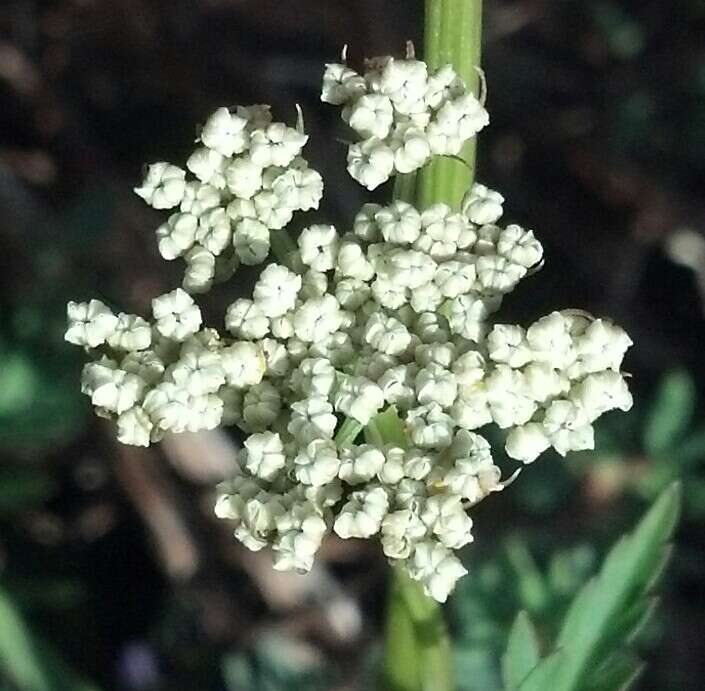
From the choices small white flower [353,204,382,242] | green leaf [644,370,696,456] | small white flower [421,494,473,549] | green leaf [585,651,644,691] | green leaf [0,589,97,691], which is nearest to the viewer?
small white flower [421,494,473,549]

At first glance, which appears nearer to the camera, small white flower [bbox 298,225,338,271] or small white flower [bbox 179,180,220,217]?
small white flower [bbox 298,225,338,271]

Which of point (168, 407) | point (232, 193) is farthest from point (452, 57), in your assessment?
point (168, 407)

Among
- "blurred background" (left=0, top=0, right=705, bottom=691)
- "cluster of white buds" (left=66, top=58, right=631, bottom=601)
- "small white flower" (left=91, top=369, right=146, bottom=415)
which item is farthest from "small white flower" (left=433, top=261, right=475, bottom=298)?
"blurred background" (left=0, top=0, right=705, bottom=691)

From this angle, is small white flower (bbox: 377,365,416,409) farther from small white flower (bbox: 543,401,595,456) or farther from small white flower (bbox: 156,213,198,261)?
small white flower (bbox: 156,213,198,261)

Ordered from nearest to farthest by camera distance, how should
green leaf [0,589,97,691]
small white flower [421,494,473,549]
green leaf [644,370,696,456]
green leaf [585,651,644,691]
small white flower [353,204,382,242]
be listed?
small white flower [421,494,473,549], small white flower [353,204,382,242], green leaf [585,651,644,691], green leaf [0,589,97,691], green leaf [644,370,696,456]

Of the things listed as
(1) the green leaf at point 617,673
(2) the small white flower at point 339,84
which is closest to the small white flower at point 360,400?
(2) the small white flower at point 339,84

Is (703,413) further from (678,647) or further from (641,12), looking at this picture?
(641,12)

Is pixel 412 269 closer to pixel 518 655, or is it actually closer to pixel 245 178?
pixel 245 178
